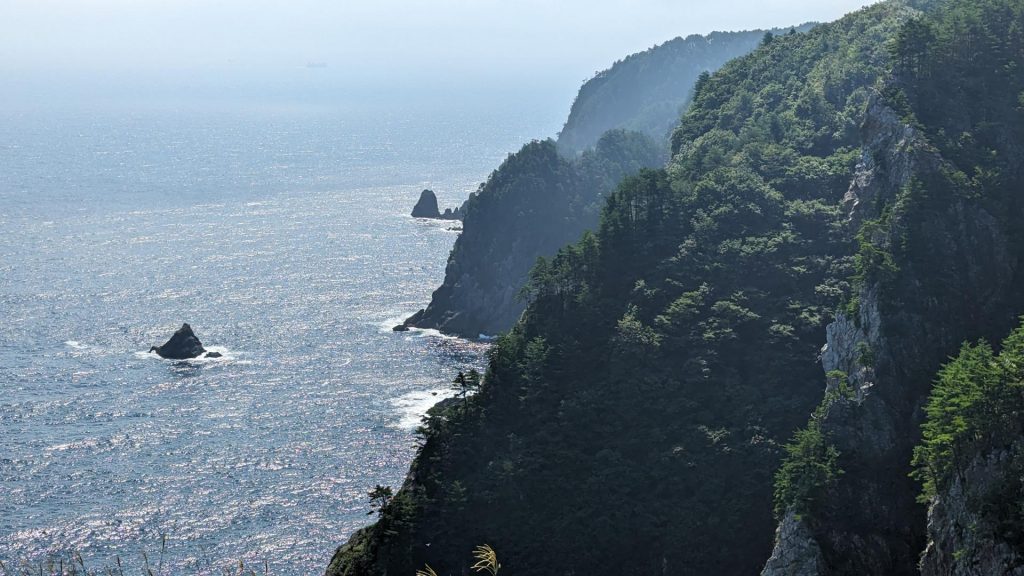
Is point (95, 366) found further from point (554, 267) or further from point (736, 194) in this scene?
point (736, 194)

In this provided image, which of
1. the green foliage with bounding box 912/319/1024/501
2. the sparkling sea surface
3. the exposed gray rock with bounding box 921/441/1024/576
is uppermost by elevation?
the green foliage with bounding box 912/319/1024/501

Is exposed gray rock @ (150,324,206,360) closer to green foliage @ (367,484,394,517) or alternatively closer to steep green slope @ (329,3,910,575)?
green foliage @ (367,484,394,517)

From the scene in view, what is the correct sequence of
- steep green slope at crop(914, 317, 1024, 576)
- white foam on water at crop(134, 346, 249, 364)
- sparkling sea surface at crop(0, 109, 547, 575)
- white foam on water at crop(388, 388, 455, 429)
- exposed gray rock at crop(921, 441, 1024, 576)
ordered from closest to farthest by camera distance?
1. exposed gray rock at crop(921, 441, 1024, 576)
2. steep green slope at crop(914, 317, 1024, 576)
3. sparkling sea surface at crop(0, 109, 547, 575)
4. white foam on water at crop(388, 388, 455, 429)
5. white foam on water at crop(134, 346, 249, 364)

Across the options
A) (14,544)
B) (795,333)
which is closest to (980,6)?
(795,333)

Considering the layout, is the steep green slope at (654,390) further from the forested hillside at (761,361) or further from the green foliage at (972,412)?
the green foliage at (972,412)

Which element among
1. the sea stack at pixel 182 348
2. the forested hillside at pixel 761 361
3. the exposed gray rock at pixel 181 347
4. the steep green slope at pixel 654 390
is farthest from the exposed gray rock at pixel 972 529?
the exposed gray rock at pixel 181 347

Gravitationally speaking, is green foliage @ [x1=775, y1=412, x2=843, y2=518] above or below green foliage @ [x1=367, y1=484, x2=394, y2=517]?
above

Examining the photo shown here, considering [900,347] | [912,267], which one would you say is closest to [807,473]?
[900,347]

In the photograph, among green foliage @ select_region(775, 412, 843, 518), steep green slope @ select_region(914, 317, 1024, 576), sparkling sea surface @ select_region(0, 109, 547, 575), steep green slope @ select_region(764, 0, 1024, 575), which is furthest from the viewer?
sparkling sea surface @ select_region(0, 109, 547, 575)

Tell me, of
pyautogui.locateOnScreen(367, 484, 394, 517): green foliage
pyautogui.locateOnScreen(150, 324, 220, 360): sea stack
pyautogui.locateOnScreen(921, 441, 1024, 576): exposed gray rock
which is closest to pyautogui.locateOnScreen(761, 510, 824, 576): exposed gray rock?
pyautogui.locateOnScreen(921, 441, 1024, 576): exposed gray rock
